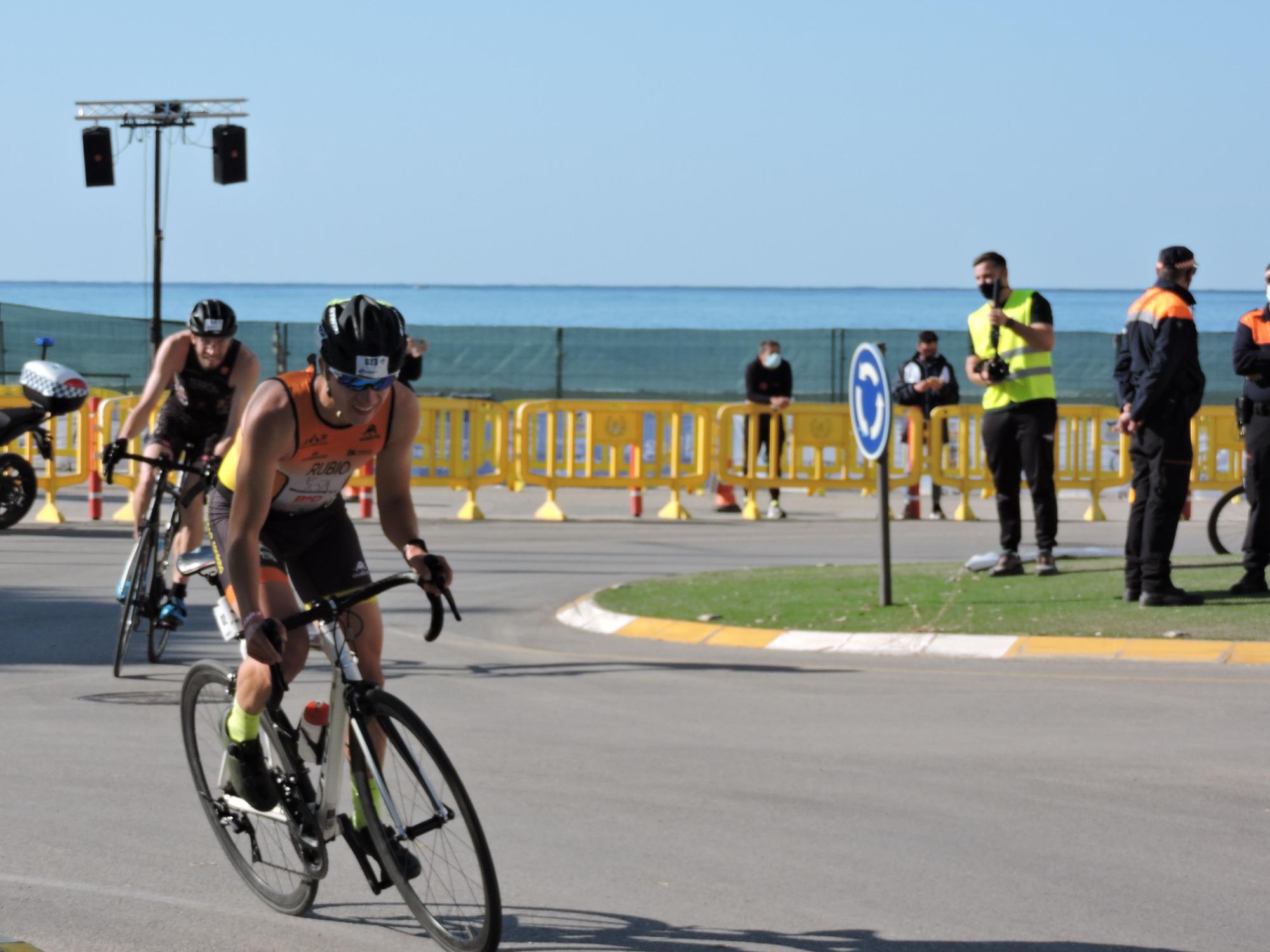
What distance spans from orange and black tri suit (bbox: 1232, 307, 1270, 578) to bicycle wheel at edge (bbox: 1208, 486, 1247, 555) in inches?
69.6

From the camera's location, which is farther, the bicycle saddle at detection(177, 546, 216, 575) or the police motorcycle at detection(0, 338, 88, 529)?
the police motorcycle at detection(0, 338, 88, 529)

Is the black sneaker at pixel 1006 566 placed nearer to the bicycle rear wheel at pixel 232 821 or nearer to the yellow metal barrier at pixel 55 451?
the bicycle rear wheel at pixel 232 821

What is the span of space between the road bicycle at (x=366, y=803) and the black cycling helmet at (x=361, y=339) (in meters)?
0.55

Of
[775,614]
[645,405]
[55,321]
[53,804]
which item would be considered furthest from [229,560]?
[55,321]

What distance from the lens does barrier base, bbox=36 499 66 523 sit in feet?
62.0

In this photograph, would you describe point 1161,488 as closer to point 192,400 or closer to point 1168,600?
point 1168,600

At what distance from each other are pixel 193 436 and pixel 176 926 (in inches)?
206

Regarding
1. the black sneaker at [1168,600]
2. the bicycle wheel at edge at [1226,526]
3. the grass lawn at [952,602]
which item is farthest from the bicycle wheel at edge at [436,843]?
the bicycle wheel at edge at [1226,526]

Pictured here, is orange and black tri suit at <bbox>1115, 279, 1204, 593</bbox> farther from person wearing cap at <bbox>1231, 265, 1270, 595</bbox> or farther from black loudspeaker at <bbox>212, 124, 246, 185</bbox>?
black loudspeaker at <bbox>212, 124, 246, 185</bbox>

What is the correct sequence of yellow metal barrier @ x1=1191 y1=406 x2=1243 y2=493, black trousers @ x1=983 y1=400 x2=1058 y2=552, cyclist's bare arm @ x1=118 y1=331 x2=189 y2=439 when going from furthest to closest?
yellow metal barrier @ x1=1191 y1=406 x2=1243 y2=493, black trousers @ x1=983 y1=400 x2=1058 y2=552, cyclist's bare arm @ x1=118 y1=331 x2=189 y2=439

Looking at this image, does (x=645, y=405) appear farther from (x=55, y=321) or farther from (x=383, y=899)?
(x=55, y=321)

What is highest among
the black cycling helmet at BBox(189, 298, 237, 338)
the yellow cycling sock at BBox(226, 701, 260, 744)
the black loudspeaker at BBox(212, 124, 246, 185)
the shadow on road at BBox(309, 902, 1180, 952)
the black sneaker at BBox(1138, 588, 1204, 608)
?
the black loudspeaker at BBox(212, 124, 246, 185)

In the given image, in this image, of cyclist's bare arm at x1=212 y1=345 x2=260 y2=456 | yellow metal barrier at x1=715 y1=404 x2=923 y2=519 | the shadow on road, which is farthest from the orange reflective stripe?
yellow metal barrier at x1=715 y1=404 x2=923 y2=519

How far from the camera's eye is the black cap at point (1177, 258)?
10.9 metres
